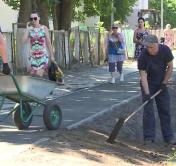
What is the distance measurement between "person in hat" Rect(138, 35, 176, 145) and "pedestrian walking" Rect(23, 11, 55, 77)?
2.44 meters

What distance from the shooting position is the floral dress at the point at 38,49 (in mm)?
11633

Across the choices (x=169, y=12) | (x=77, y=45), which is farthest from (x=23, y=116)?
(x=169, y=12)

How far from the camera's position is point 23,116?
962 centimetres

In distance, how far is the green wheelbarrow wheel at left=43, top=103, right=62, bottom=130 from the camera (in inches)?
373

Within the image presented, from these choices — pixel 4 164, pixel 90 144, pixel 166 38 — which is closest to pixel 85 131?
pixel 90 144

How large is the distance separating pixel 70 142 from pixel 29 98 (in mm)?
1052

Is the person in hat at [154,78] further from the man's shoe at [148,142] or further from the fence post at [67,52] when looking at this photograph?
the fence post at [67,52]

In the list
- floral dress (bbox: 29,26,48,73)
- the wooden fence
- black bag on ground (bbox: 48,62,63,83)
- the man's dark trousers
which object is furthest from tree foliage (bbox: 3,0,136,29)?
the man's dark trousers

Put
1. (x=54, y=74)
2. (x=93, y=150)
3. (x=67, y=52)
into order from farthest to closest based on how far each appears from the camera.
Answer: (x=67, y=52)
(x=54, y=74)
(x=93, y=150)

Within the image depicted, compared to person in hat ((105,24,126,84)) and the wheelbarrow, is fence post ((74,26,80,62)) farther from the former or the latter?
the wheelbarrow

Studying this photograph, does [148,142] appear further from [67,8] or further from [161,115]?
[67,8]

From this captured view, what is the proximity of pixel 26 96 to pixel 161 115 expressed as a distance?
7.25 ft

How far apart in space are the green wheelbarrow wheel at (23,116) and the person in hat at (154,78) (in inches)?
69.6

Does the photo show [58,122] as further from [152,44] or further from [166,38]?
[166,38]
